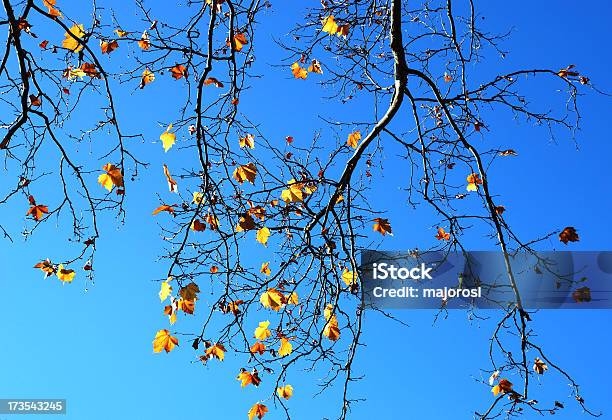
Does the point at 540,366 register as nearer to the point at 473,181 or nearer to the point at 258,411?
the point at 473,181

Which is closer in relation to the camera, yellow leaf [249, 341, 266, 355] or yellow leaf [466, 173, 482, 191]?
yellow leaf [249, 341, 266, 355]

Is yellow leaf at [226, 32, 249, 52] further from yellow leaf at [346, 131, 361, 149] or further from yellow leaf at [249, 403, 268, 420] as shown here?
yellow leaf at [249, 403, 268, 420]

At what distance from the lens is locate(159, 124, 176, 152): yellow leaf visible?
301 cm

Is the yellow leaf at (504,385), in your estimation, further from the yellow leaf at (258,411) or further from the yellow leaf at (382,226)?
the yellow leaf at (258,411)

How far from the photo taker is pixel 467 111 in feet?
12.6

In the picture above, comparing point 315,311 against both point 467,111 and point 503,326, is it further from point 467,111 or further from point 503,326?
point 467,111

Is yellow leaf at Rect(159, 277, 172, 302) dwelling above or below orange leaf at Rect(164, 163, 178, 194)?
below

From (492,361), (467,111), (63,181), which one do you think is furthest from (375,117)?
(63,181)

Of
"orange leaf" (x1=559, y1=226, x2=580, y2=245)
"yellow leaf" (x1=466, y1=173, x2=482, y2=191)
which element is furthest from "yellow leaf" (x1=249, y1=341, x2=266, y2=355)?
"orange leaf" (x1=559, y1=226, x2=580, y2=245)

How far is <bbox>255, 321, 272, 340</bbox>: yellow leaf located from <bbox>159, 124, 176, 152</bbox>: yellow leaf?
95 centimetres

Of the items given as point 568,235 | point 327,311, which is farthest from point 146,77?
point 568,235

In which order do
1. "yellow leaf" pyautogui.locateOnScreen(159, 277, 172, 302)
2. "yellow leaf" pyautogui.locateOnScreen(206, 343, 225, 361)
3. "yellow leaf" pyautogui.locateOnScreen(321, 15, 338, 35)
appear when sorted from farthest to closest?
"yellow leaf" pyautogui.locateOnScreen(321, 15, 338, 35) → "yellow leaf" pyautogui.locateOnScreen(206, 343, 225, 361) → "yellow leaf" pyautogui.locateOnScreen(159, 277, 172, 302)

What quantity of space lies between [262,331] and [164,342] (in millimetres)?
544

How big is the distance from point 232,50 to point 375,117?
116 centimetres
